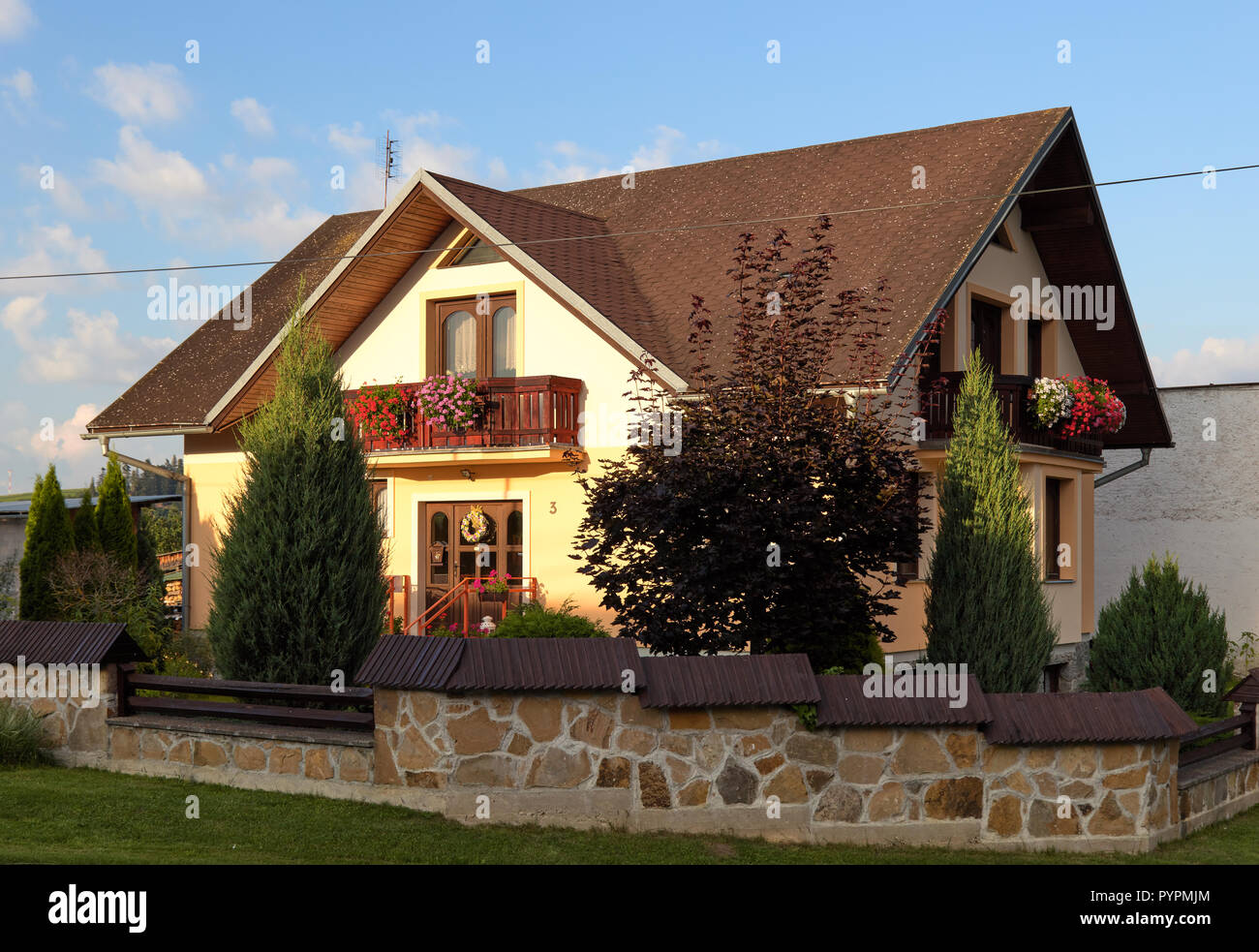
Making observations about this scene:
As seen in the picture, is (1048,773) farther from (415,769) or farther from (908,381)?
(908,381)

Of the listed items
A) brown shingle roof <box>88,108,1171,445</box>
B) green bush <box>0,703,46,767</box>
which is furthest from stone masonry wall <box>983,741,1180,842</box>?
green bush <box>0,703,46,767</box>

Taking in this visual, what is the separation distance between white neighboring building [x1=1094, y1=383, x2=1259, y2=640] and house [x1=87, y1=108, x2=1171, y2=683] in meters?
1.24

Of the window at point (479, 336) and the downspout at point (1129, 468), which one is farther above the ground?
the window at point (479, 336)

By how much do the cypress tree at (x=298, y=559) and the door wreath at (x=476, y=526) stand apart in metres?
5.74

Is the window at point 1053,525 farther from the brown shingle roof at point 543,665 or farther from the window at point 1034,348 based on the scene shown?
the brown shingle roof at point 543,665

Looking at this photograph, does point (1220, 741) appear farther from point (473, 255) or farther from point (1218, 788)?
point (473, 255)

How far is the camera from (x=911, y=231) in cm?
1786

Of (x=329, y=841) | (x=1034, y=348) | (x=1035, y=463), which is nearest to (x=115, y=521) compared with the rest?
(x=329, y=841)

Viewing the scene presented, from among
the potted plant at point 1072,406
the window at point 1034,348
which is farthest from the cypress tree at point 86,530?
the window at point 1034,348

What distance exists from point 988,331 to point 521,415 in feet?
24.6

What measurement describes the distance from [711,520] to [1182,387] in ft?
49.0

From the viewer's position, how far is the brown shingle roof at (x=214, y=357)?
21.6 metres

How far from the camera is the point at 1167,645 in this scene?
16.5 meters

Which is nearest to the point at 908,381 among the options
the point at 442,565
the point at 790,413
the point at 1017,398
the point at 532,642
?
the point at 1017,398
